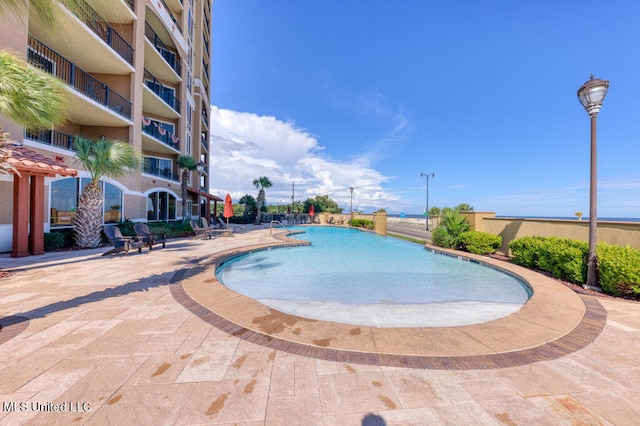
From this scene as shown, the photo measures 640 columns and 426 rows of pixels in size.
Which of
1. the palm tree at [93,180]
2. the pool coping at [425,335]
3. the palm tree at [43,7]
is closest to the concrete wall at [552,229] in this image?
the pool coping at [425,335]

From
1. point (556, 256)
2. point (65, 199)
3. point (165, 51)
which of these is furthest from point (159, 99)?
point (556, 256)

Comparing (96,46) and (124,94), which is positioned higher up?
(96,46)

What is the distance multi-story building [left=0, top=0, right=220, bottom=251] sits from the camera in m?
9.14

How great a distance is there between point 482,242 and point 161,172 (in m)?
21.6

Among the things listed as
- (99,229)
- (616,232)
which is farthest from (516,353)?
(99,229)

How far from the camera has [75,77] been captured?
40.5 feet

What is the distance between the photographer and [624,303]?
185 inches

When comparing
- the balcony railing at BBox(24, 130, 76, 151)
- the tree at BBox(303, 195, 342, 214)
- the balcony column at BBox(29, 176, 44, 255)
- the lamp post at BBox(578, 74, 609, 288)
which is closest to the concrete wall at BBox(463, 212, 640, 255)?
the lamp post at BBox(578, 74, 609, 288)

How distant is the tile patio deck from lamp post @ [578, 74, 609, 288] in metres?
1.60

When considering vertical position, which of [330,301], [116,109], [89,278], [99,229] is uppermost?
[116,109]

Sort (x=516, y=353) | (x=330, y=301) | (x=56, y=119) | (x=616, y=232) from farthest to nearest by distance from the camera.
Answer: (x=616, y=232) → (x=330, y=301) → (x=56, y=119) → (x=516, y=353)

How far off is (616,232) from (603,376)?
6652mm

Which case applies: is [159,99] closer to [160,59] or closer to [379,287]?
[160,59]

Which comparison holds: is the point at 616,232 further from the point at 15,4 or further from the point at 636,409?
the point at 15,4
